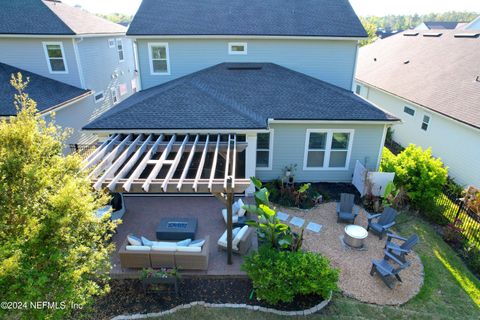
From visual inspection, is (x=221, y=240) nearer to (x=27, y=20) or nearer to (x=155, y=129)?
(x=155, y=129)

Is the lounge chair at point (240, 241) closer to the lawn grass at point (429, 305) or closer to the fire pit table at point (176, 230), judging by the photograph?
the fire pit table at point (176, 230)

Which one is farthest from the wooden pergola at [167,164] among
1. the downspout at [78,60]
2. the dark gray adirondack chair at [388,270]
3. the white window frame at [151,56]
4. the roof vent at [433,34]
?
the roof vent at [433,34]

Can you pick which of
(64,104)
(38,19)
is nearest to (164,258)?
(64,104)

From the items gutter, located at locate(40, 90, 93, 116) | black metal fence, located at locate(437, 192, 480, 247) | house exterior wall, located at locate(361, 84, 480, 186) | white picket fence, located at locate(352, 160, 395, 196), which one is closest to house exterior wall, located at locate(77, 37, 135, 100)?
gutter, located at locate(40, 90, 93, 116)

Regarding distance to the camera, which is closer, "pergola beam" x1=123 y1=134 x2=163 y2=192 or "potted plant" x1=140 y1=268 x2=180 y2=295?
"pergola beam" x1=123 y1=134 x2=163 y2=192

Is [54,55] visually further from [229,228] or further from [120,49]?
[229,228]

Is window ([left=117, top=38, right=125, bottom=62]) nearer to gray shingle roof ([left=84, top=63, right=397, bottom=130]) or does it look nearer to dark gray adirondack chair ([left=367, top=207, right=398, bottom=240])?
gray shingle roof ([left=84, top=63, right=397, bottom=130])
